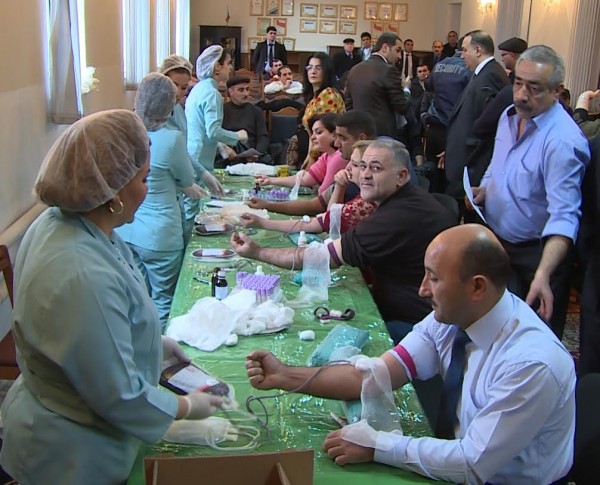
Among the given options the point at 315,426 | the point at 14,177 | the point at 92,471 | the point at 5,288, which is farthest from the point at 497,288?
the point at 14,177

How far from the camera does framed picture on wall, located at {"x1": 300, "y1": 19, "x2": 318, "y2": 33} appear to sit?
14648 millimetres

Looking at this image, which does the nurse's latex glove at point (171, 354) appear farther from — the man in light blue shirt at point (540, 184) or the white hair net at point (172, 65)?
the white hair net at point (172, 65)

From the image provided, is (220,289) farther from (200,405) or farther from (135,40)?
(135,40)

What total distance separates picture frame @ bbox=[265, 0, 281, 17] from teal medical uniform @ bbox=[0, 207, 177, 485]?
1397 centimetres

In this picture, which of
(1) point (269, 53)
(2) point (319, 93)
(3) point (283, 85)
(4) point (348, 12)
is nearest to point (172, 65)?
(2) point (319, 93)

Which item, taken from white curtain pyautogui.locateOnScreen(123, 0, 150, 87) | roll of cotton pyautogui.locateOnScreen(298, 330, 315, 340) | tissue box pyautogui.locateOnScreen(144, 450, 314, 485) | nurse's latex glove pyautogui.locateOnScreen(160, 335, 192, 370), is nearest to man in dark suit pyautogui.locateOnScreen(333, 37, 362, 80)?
white curtain pyautogui.locateOnScreen(123, 0, 150, 87)

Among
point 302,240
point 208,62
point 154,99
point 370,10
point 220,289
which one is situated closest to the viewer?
point 220,289

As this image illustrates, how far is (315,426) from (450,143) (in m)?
3.41

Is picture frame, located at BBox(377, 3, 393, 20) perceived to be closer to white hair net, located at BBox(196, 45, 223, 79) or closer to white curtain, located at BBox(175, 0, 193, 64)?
white curtain, located at BBox(175, 0, 193, 64)

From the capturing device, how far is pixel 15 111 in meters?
3.03

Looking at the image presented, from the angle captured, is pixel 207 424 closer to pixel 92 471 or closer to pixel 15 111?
pixel 92 471

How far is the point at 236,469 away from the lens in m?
1.29

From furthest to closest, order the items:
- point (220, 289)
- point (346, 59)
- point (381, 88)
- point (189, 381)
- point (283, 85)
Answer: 1. point (346, 59)
2. point (283, 85)
3. point (381, 88)
4. point (220, 289)
5. point (189, 381)

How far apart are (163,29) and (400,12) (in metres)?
7.19
